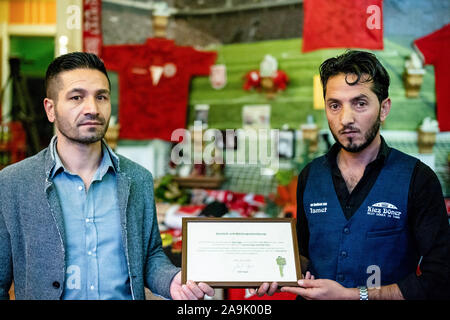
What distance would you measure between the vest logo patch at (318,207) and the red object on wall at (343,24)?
156cm

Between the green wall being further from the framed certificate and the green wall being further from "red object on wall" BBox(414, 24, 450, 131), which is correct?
the framed certificate

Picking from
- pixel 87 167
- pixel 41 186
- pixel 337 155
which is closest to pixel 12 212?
pixel 41 186

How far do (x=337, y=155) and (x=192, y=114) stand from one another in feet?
8.69

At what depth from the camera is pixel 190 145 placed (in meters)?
4.47

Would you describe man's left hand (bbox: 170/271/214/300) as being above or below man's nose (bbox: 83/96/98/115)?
below

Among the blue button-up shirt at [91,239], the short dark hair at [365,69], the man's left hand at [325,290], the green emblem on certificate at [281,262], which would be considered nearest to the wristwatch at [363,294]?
the man's left hand at [325,290]

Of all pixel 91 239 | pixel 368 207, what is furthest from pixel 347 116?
pixel 91 239

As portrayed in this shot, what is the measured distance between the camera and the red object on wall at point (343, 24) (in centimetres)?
296

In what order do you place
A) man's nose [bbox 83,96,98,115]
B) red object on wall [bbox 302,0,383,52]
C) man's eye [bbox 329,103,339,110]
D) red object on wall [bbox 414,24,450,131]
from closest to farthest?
man's nose [bbox 83,96,98,115] → man's eye [bbox 329,103,339,110] → red object on wall [bbox 302,0,383,52] → red object on wall [bbox 414,24,450,131]

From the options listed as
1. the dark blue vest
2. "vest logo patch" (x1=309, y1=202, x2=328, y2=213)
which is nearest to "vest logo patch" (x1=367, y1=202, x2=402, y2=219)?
the dark blue vest

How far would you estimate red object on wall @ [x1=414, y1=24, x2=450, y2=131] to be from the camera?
132 inches

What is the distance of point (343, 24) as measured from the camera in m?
3.16

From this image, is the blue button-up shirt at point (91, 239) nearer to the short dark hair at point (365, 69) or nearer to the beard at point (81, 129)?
the beard at point (81, 129)

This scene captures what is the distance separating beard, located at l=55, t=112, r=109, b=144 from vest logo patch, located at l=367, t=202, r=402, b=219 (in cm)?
Result: 116
